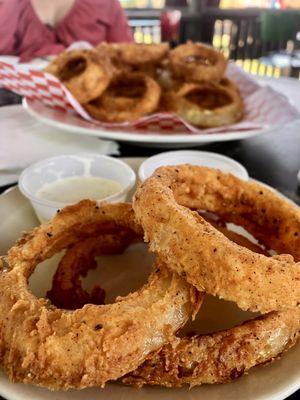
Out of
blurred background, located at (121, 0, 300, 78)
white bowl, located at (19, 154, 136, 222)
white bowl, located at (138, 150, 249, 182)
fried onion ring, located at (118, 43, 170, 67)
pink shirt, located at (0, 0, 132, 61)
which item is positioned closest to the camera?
white bowl, located at (19, 154, 136, 222)

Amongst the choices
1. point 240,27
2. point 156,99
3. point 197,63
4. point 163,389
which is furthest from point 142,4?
point 163,389

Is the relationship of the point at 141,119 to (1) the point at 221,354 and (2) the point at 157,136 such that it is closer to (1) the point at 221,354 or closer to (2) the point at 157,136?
(2) the point at 157,136

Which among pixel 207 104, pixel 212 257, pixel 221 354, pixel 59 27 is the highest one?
pixel 212 257

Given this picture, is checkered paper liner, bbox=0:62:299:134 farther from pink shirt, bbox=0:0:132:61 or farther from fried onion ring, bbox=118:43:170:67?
pink shirt, bbox=0:0:132:61

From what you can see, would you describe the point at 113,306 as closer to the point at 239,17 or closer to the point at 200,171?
the point at 200,171

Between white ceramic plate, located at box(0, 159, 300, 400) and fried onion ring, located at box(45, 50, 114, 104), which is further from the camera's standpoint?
fried onion ring, located at box(45, 50, 114, 104)

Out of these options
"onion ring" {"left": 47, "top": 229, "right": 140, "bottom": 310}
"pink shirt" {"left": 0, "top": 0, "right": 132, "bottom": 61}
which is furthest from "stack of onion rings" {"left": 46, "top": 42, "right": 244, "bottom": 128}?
"pink shirt" {"left": 0, "top": 0, "right": 132, "bottom": 61}
